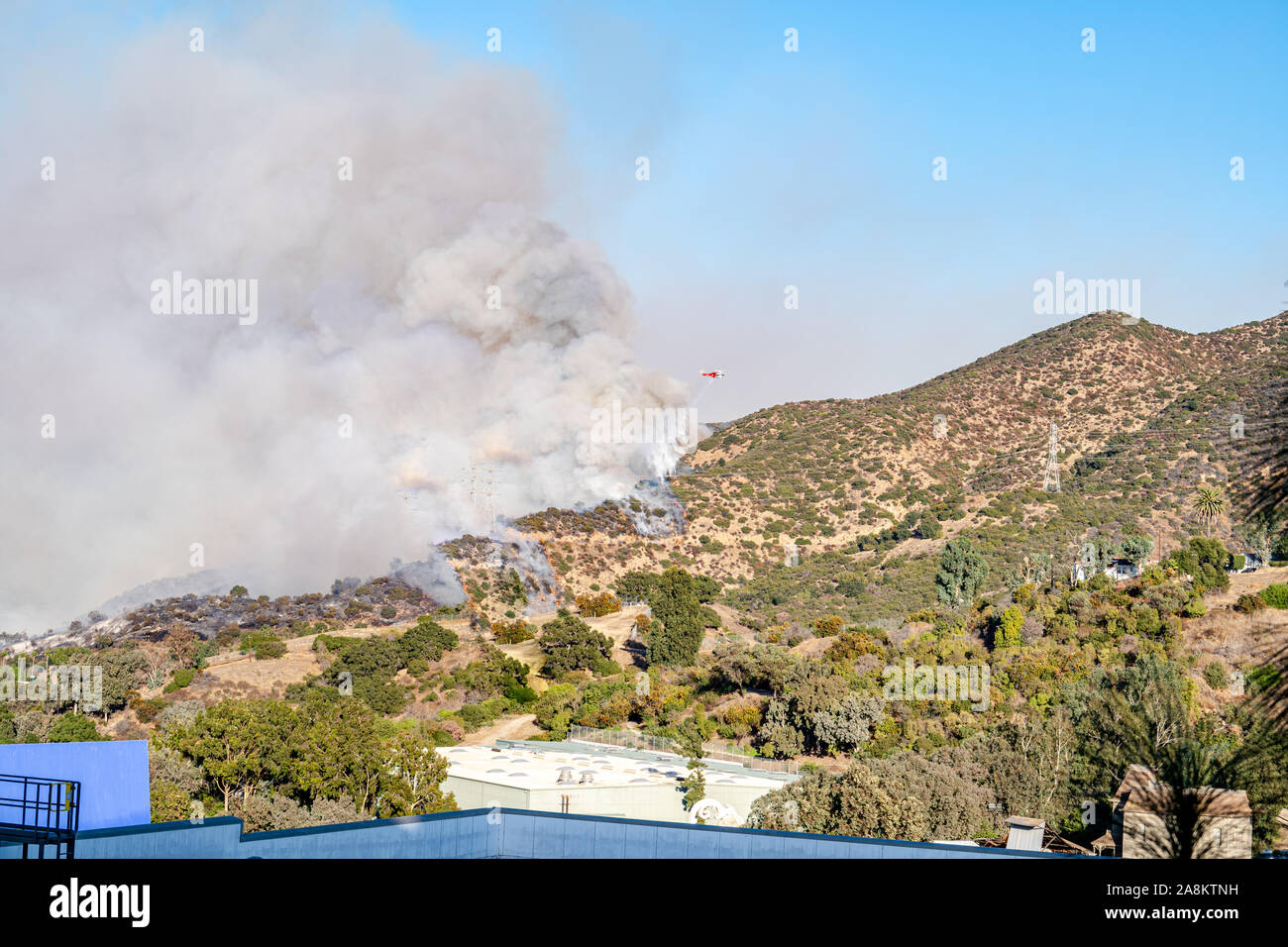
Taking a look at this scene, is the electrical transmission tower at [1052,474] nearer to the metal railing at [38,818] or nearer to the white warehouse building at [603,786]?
the white warehouse building at [603,786]

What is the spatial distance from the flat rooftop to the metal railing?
16847 mm

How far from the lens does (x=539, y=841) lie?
16062 millimetres

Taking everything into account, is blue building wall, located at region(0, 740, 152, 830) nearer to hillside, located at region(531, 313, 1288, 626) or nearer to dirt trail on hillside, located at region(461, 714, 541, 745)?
dirt trail on hillside, located at region(461, 714, 541, 745)

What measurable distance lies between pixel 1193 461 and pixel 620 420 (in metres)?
48.6

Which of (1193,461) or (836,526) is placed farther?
(836,526)

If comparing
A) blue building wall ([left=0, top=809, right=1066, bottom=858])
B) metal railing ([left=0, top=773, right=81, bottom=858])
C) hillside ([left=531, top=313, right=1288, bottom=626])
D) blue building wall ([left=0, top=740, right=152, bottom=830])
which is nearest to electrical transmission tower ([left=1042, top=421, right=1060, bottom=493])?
hillside ([left=531, top=313, right=1288, bottom=626])

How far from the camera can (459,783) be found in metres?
32.5

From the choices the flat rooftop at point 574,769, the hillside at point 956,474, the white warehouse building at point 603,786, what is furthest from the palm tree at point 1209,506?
the flat rooftop at point 574,769

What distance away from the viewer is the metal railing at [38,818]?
40.4 ft

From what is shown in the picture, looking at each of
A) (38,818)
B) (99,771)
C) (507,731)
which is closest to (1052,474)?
(507,731)

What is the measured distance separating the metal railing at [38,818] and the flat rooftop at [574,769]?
55.3 feet

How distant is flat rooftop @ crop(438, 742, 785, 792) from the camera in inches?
1283
